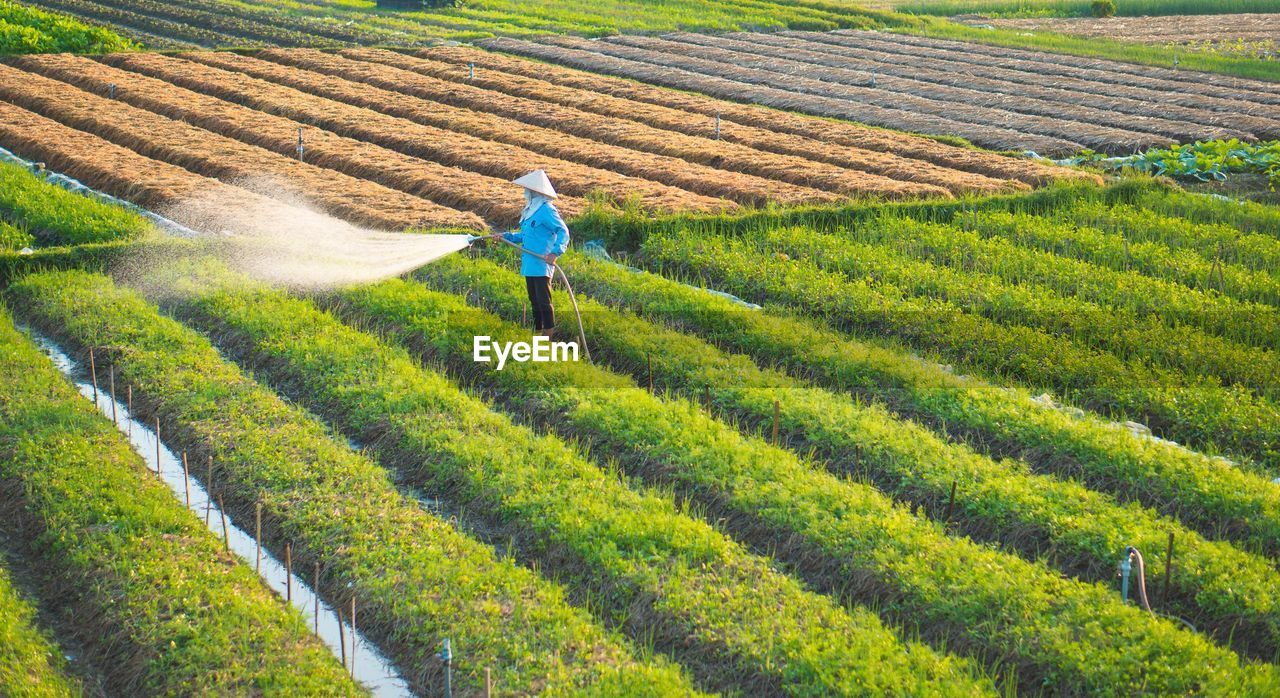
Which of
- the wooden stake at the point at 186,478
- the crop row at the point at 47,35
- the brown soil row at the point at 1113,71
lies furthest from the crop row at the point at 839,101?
the wooden stake at the point at 186,478

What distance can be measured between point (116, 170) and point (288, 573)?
1066 centimetres

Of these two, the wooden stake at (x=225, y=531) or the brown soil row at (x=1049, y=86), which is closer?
the wooden stake at (x=225, y=531)

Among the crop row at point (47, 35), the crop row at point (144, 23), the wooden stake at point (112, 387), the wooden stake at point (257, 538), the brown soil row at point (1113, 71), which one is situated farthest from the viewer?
the crop row at point (144, 23)

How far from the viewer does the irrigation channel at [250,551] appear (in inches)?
266

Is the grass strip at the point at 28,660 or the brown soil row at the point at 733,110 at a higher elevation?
the brown soil row at the point at 733,110

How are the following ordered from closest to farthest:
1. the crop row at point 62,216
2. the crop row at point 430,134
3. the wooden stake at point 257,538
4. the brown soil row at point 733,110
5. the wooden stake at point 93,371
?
the wooden stake at point 257,538 → the wooden stake at point 93,371 → the crop row at point 62,216 → the crop row at point 430,134 → the brown soil row at point 733,110

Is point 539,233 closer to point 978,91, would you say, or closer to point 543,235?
point 543,235

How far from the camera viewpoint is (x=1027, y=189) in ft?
52.9

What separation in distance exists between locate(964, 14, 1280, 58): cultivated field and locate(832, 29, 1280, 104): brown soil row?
14.8 feet

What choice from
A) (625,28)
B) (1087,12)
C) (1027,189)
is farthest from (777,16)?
(1027,189)

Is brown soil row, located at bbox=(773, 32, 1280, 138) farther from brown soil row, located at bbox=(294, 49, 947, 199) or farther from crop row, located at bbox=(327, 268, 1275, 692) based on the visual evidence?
crop row, located at bbox=(327, 268, 1275, 692)

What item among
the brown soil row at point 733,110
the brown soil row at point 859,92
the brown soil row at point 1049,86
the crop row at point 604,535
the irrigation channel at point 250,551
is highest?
the brown soil row at point 1049,86

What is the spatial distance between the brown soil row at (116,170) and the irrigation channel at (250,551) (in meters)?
4.68

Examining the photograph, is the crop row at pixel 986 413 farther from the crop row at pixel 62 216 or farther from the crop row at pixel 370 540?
the crop row at pixel 62 216
